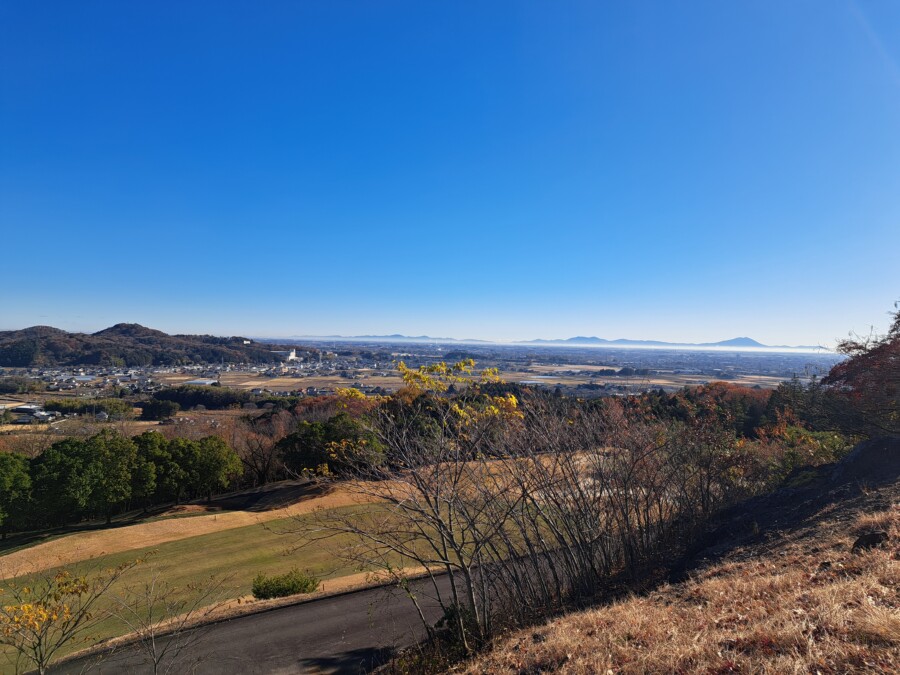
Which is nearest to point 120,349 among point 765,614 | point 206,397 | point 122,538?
point 206,397

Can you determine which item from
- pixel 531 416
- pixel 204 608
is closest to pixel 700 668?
pixel 531 416

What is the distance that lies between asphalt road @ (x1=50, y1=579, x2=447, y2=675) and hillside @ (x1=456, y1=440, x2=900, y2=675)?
15.2 ft

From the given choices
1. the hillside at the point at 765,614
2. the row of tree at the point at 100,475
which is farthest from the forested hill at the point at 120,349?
the hillside at the point at 765,614

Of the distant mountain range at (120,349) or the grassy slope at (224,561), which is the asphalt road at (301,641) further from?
the distant mountain range at (120,349)

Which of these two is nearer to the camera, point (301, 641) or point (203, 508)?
point (301, 641)

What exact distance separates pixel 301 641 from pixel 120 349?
14863 cm

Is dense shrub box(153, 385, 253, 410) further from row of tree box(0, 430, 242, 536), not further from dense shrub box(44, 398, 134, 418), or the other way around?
row of tree box(0, 430, 242, 536)

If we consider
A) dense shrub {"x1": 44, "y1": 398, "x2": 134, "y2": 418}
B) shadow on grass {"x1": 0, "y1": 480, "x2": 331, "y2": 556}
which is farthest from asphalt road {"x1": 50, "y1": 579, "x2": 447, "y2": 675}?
dense shrub {"x1": 44, "y1": 398, "x2": 134, "y2": 418}

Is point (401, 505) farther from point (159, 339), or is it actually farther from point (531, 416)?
point (159, 339)

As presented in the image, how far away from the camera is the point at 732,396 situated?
34.0 m

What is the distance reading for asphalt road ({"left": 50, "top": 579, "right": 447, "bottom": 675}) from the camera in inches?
389

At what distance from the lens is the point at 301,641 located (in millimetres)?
10852

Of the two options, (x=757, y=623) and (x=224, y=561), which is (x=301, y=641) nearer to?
(x=224, y=561)

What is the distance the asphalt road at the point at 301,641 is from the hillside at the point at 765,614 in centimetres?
463
